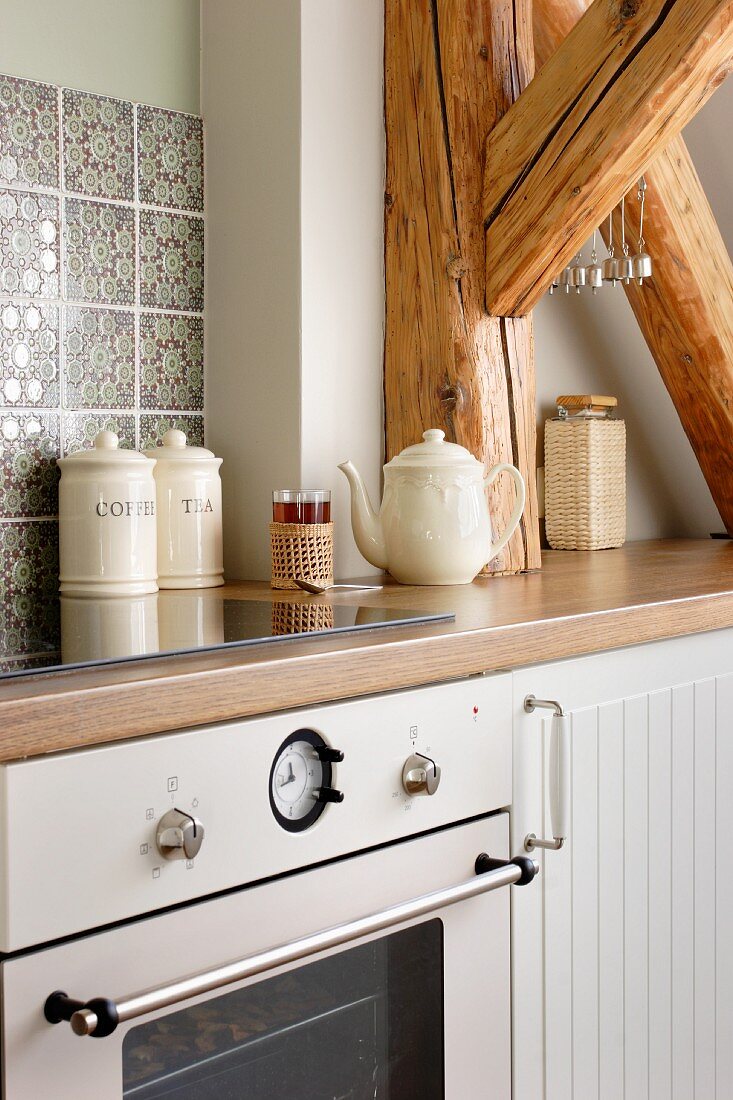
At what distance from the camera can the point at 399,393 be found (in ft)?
5.91

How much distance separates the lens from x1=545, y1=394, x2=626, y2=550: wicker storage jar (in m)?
2.28

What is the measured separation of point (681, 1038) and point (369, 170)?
4.20 ft

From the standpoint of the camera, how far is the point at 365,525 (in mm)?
1659

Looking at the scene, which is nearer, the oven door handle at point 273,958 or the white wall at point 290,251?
the oven door handle at point 273,958

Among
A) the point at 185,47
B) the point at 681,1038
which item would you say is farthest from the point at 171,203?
the point at 681,1038

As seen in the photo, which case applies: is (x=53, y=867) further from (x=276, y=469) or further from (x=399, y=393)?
(x=399, y=393)

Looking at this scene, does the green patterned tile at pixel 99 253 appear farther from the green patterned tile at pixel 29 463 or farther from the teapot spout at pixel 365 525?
the teapot spout at pixel 365 525

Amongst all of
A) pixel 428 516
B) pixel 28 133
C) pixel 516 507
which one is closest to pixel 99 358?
pixel 28 133

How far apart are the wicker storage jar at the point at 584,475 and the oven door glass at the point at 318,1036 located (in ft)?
4.13

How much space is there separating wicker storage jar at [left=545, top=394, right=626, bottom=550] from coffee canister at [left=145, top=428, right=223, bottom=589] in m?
0.91

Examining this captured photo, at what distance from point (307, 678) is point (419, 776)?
173mm

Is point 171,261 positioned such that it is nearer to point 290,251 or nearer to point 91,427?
point 290,251

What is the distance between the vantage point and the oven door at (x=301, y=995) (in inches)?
33.7

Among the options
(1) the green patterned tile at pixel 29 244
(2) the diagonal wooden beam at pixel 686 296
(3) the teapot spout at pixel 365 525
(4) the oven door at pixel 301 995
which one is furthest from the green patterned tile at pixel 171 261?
(4) the oven door at pixel 301 995
